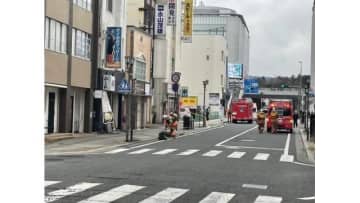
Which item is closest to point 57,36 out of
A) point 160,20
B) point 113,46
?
point 113,46

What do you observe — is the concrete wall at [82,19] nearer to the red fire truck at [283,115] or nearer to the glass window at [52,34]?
the glass window at [52,34]

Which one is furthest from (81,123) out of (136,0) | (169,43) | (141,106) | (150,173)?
(169,43)

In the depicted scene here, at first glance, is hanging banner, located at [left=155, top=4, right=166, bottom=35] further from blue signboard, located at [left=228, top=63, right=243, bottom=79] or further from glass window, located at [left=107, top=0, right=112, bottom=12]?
blue signboard, located at [left=228, top=63, right=243, bottom=79]

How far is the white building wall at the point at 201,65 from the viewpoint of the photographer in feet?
340

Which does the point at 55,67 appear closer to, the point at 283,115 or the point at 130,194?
the point at 130,194

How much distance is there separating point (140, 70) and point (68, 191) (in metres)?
36.0

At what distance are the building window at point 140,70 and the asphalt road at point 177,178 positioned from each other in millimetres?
22466

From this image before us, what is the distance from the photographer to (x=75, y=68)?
116ft

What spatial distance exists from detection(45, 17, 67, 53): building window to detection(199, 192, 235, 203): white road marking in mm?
19003

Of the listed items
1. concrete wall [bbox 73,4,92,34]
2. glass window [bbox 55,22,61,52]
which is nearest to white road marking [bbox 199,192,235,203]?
glass window [bbox 55,22,61,52]

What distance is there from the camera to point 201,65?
10544 centimetres

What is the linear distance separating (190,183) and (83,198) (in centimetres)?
358

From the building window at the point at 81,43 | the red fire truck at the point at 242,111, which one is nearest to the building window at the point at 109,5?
the building window at the point at 81,43

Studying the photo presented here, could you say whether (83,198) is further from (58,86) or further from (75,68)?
(75,68)
